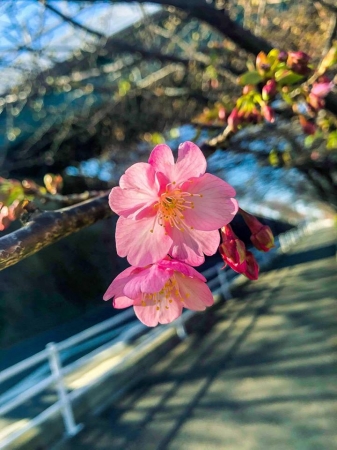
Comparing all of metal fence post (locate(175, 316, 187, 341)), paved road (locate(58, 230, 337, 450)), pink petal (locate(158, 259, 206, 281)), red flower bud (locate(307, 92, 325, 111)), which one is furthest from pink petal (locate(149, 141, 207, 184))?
metal fence post (locate(175, 316, 187, 341))

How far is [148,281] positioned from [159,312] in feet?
0.53

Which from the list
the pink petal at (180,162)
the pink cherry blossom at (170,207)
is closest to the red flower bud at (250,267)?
the pink cherry blossom at (170,207)

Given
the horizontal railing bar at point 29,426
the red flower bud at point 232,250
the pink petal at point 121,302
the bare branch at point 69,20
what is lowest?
the horizontal railing bar at point 29,426

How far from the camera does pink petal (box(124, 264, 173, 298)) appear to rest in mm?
761

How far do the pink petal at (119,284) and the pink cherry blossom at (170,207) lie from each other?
4.3 inches

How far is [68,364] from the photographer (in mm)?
5363

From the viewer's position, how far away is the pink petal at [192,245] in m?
0.72

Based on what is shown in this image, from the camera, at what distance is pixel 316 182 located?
7086 millimetres

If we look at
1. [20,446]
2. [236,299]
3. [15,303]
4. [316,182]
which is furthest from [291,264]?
[20,446]

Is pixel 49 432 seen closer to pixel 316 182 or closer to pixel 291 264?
pixel 316 182

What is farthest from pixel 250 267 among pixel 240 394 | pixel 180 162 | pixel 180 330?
pixel 180 330

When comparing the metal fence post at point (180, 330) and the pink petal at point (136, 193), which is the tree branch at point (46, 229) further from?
the metal fence post at point (180, 330)

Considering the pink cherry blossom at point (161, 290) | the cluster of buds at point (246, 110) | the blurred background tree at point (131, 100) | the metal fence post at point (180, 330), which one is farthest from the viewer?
the metal fence post at point (180, 330)

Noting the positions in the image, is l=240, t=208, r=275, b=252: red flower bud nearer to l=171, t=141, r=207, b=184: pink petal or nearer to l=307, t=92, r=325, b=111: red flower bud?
l=171, t=141, r=207, b=184: pink petal
